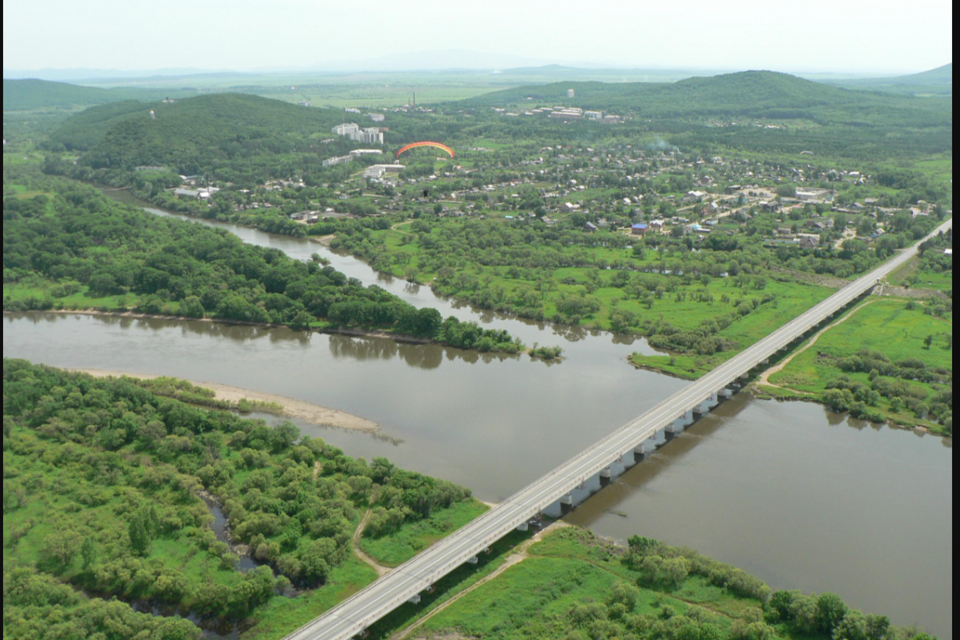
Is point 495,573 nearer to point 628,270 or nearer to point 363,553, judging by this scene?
point 363,553

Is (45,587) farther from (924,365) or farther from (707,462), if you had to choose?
(924,365)

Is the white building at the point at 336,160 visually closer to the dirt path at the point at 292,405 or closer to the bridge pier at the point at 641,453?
the dirt path at the point at 292,405

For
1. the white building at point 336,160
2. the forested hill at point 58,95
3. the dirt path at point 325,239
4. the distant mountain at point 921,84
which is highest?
the distant mountain at point 921,84

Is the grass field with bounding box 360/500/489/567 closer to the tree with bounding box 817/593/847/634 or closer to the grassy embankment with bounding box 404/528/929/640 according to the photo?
the grassy embankment with bounding box 404/528/929/640

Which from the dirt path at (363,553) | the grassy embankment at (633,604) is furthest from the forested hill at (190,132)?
the grassy embankment at (633,604)

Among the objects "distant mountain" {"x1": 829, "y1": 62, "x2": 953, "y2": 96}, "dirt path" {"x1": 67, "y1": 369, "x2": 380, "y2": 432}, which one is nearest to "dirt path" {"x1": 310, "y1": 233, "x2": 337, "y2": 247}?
"dirt path" {"x1": 67, "y1": 369, "x2": 380, "y2": 432}

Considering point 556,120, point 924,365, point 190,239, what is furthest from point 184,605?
point 556,120

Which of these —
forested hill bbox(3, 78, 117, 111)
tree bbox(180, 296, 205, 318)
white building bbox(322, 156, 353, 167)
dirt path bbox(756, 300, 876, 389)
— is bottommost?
dirt path bbox(756, 300, 876, 389)
